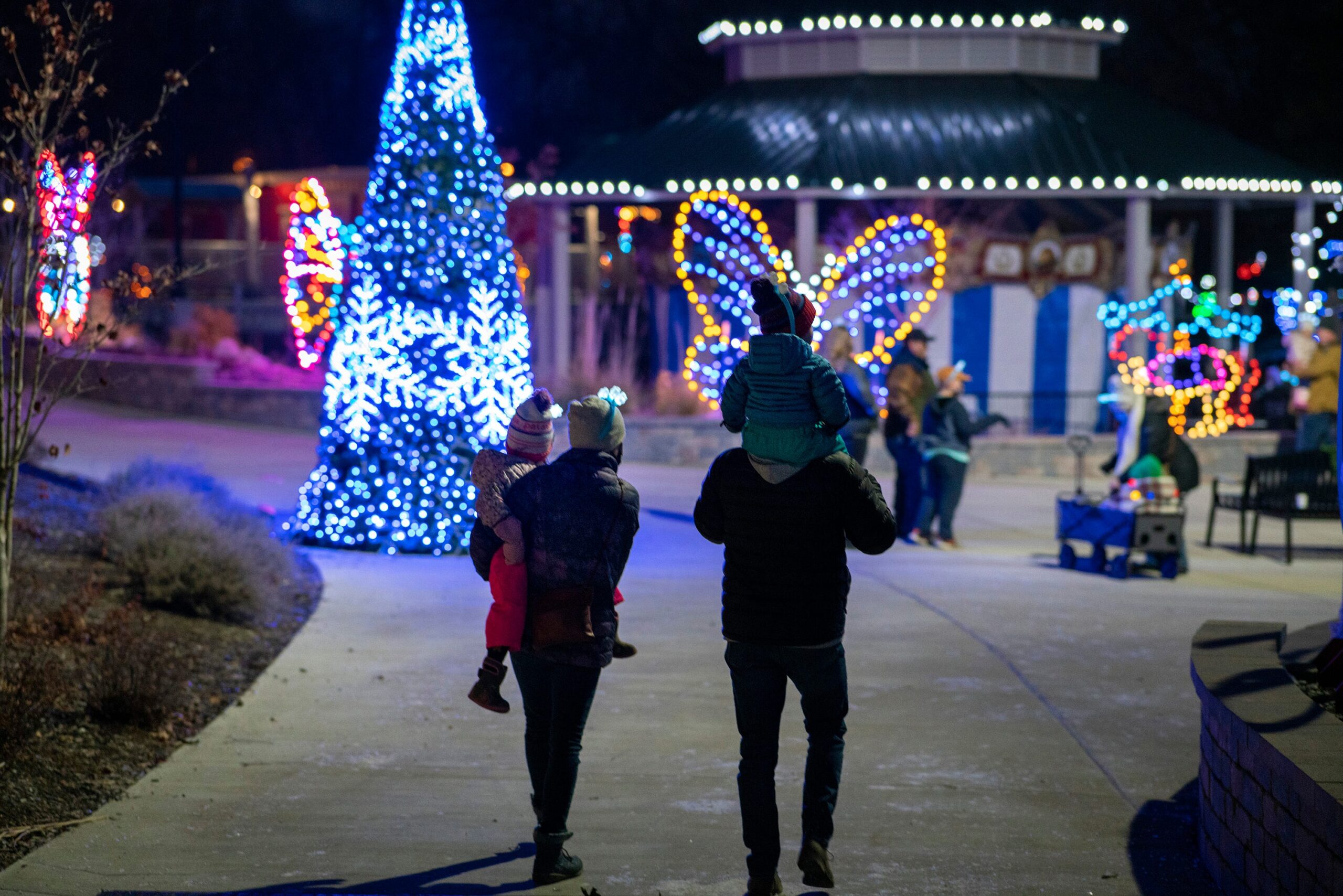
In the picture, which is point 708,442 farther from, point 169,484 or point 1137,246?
point 169,484

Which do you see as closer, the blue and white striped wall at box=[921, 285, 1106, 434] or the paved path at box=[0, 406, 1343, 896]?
the paved path at box=[0, 406, 1343, 896]

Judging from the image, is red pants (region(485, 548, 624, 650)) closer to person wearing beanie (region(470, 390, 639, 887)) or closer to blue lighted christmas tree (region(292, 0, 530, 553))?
person wearing beanie (region(470, 390, 639, 887))

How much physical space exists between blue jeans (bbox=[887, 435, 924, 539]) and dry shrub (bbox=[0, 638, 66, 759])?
7071mm

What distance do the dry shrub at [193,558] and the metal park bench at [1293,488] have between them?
7.54 m

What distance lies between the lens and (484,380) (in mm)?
10844

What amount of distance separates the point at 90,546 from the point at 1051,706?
6413 millimetres

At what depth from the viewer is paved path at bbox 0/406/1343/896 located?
16.3 feet

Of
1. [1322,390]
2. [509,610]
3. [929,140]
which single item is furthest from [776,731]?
[929,140]

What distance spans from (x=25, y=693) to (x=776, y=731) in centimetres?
312

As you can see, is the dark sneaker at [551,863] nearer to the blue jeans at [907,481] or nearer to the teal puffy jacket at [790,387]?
the teal puffy jacket at [790,387]

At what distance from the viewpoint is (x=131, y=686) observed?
21.1ft

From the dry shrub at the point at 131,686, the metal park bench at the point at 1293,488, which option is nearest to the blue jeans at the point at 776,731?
the dry shrub at the point at 131,686

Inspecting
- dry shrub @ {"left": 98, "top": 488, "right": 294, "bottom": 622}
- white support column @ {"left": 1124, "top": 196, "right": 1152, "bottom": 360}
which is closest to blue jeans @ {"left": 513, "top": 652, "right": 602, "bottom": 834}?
dry shrub @ {"left": 98, "top": 488, "right": 294, "bottom": 622}

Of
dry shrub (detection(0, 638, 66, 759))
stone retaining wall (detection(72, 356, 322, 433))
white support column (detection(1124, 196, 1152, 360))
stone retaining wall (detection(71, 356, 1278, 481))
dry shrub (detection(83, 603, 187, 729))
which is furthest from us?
stone retaining wall (detection(72, 356, 322, 433))
